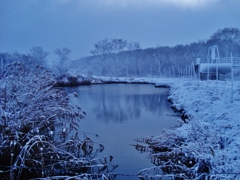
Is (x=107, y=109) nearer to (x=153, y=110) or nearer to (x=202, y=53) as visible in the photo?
(x=153, y=110)

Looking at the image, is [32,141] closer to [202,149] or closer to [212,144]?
[202,149]

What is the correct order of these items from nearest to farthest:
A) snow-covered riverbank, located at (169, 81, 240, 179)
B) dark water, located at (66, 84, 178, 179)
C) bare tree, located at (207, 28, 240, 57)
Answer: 1. snow-covered riverbank, located at (169, 81, 240, 179)
2. dark water, located at (66, 84, 178, 179)
3. bare tree, located at (207, 28, 240, 57)

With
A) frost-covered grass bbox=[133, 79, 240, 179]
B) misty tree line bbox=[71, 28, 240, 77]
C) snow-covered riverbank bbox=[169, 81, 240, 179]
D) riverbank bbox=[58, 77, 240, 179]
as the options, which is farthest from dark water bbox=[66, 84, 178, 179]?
misty tree line bbox=[71, 28, 240, 77]

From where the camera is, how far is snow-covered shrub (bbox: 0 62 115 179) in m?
3.76

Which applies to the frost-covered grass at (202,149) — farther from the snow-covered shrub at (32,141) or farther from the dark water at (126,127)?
the snow-covered shrub at (32,141)

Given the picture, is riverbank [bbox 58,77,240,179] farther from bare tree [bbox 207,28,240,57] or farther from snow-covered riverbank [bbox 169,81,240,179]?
bare tree [bbox 207,28,240,57]

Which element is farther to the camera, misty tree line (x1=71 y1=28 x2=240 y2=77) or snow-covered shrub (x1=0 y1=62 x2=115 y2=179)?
misty tree line (x1=71 y1=28 x2=240 y2=77)

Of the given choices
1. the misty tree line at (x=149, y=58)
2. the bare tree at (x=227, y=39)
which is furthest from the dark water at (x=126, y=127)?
the bare tree at (x=227, y=39)

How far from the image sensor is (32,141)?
3.93m

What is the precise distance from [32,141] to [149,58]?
4552 centimetres

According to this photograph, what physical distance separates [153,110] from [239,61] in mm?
5956

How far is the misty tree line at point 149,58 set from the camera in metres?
41.3

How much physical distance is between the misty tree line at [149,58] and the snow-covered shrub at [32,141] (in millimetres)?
34372

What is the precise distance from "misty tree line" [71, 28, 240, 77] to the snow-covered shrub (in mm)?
34372
